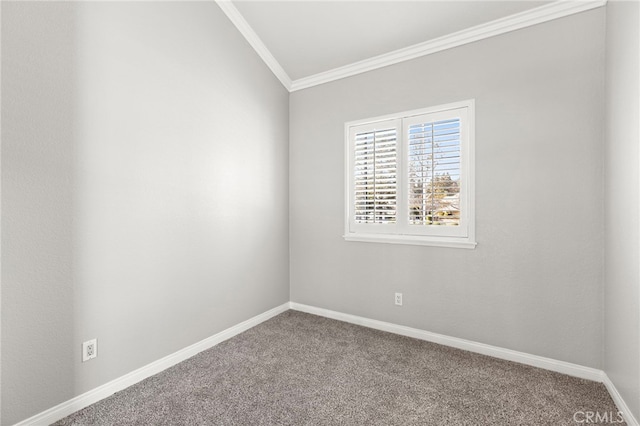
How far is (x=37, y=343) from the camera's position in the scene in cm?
165

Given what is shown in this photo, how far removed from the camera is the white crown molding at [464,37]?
7.00 feet

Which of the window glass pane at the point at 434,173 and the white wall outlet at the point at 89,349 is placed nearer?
the white wall outlet at the point at 89,349

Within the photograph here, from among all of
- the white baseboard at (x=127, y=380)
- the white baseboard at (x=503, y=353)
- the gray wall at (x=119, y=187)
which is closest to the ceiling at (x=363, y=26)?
the gray wall at (x=119, y=187)

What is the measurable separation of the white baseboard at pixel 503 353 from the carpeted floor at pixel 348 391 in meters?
0.06

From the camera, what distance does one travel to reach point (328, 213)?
331cm

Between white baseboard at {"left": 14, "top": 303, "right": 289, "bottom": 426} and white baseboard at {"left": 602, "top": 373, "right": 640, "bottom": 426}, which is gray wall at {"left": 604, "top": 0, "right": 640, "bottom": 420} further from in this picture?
white baseboard at {"left": 14, "top": 303, "right": 289, "bottom": 426}

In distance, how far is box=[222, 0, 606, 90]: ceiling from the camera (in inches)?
90.7

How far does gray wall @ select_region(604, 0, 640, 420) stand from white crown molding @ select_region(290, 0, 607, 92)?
9.3 inches

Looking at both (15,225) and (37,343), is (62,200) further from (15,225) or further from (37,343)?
(37,343)

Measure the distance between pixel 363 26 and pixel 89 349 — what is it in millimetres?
3146

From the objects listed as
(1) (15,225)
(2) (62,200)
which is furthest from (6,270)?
(2) (62,200)

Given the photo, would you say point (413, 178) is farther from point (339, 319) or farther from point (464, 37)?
point (339, 319)

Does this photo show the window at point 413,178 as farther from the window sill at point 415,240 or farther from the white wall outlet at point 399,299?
the white wall outlet at point 399,299

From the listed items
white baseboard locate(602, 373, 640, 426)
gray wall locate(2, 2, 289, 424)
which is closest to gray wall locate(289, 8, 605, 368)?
white baseboard locate(602, 373, 640, 426)
